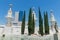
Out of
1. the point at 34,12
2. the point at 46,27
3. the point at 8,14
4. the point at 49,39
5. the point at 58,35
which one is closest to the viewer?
the point at 58,35

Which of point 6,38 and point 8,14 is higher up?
point 8,14

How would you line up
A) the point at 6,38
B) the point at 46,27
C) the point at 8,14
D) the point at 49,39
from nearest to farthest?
the point at 49,39
the point at 6,38
the point at 46,27
the point at 8,14

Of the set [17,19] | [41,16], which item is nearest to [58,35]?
[41,16]

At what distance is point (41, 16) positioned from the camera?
24.7 meters

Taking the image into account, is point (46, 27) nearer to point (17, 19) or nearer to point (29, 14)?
point (29, 14)

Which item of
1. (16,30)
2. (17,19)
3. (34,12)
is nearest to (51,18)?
(34,12)

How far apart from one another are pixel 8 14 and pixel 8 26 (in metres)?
2.76

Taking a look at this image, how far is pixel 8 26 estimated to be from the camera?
26.4 metres

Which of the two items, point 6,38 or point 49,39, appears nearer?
point 49,39

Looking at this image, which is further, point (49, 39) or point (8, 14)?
point (8, 14)

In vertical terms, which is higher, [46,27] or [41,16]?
[41,16]

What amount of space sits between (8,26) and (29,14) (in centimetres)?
533

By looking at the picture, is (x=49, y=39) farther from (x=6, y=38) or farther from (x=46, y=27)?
(x=46, y=27)

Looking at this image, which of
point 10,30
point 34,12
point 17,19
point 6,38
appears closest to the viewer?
point 6,38
